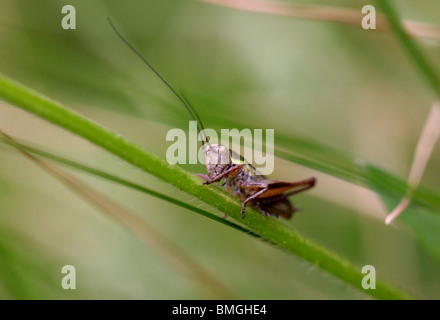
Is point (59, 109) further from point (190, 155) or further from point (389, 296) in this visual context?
point (389, 296)

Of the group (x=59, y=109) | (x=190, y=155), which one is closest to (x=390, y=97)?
(x=190, y=155)

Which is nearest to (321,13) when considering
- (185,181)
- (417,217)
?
(417,217)

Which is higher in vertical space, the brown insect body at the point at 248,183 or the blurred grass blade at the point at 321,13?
the blurred grass blade at the point at 321,13

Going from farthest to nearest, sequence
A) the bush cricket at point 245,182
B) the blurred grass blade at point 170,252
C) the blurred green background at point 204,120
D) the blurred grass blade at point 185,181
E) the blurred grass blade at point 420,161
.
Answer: the blurred green background at point 204,120, the blurred grass blade at point 170,252, the bush cricket at point 245,182, the blurred grass blade at point 420,161, the blurred grass blade at point 185,181

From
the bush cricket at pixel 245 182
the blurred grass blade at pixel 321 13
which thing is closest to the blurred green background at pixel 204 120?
the bush cricket at pixel 245 182

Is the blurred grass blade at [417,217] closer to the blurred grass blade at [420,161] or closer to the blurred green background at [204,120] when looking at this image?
the blurred grass blade at [420,161]

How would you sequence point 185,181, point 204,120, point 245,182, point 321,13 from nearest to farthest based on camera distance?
1. point 185,181
2. point 204,120
3. point 245,182
4. point 321,13

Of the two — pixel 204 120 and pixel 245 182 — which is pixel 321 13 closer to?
pixel 204 120
